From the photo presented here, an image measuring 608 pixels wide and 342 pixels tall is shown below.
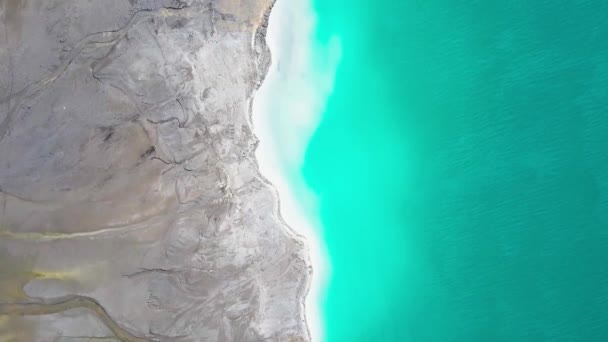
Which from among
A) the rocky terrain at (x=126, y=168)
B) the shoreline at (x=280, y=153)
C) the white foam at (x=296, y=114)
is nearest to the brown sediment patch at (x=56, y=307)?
the rocky terrain at (x=126, y=168)

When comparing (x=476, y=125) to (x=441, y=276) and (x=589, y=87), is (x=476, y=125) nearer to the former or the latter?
(x=589, y=87)

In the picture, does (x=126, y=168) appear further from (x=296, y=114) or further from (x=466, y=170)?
(x=466, y=170)

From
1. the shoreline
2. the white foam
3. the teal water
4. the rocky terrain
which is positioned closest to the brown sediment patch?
the rocky terrain

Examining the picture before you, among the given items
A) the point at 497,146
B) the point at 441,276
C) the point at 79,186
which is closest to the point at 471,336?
the point at 441,276

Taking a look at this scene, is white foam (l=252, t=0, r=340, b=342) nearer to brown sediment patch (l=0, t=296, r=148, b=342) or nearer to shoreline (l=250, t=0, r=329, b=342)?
shoreline (l=250, t=0, r=329, b=342)

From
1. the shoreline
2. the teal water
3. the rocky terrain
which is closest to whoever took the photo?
the rocky terrain

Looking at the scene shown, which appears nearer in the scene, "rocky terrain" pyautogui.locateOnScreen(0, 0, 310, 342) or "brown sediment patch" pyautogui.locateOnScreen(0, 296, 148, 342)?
"rocky terrain" pyautogui.locateOnScreen(0, 0, 310, 342)

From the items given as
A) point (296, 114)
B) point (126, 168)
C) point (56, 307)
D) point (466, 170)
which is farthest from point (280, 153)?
point (56, 307)

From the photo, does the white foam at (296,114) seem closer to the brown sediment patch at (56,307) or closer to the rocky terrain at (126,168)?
the rocky terrain at (126,168)
